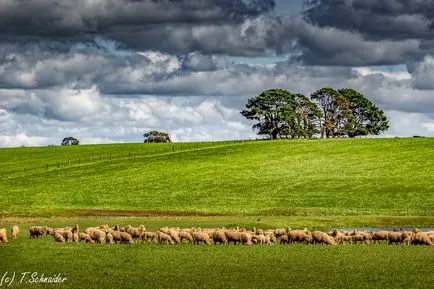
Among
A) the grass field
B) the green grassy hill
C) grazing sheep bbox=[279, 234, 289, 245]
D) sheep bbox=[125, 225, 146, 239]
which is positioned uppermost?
the green grassy hill

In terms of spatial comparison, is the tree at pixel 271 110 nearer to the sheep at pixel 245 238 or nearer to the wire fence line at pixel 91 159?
the wire fence line at pixel 91 159

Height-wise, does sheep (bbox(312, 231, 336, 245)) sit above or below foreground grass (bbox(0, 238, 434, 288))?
above

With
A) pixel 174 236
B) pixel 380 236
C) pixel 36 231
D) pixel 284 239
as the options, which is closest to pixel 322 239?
pixel 284 239

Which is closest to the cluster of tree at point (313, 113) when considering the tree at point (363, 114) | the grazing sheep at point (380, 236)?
the tree at point (363, 114)

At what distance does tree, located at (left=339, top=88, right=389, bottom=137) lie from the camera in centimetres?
16838

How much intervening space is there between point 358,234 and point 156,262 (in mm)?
16293

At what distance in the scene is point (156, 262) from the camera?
3459 centimetres

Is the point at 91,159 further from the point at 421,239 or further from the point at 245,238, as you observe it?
the point at 421,239

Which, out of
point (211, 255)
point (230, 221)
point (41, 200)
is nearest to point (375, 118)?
point (41, 200)

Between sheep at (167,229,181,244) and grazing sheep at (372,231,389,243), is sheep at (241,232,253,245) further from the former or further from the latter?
grazing sheep at (372,231,389,243)

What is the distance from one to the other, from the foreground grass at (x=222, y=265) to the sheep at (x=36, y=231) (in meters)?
5.32

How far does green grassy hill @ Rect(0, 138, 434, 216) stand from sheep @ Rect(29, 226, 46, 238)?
27.5 metres

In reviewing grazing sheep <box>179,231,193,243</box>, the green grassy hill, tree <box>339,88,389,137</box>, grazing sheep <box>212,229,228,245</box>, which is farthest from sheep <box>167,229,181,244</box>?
tree <box>339,88,389,137</box>

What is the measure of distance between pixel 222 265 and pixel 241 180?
67132 mm
